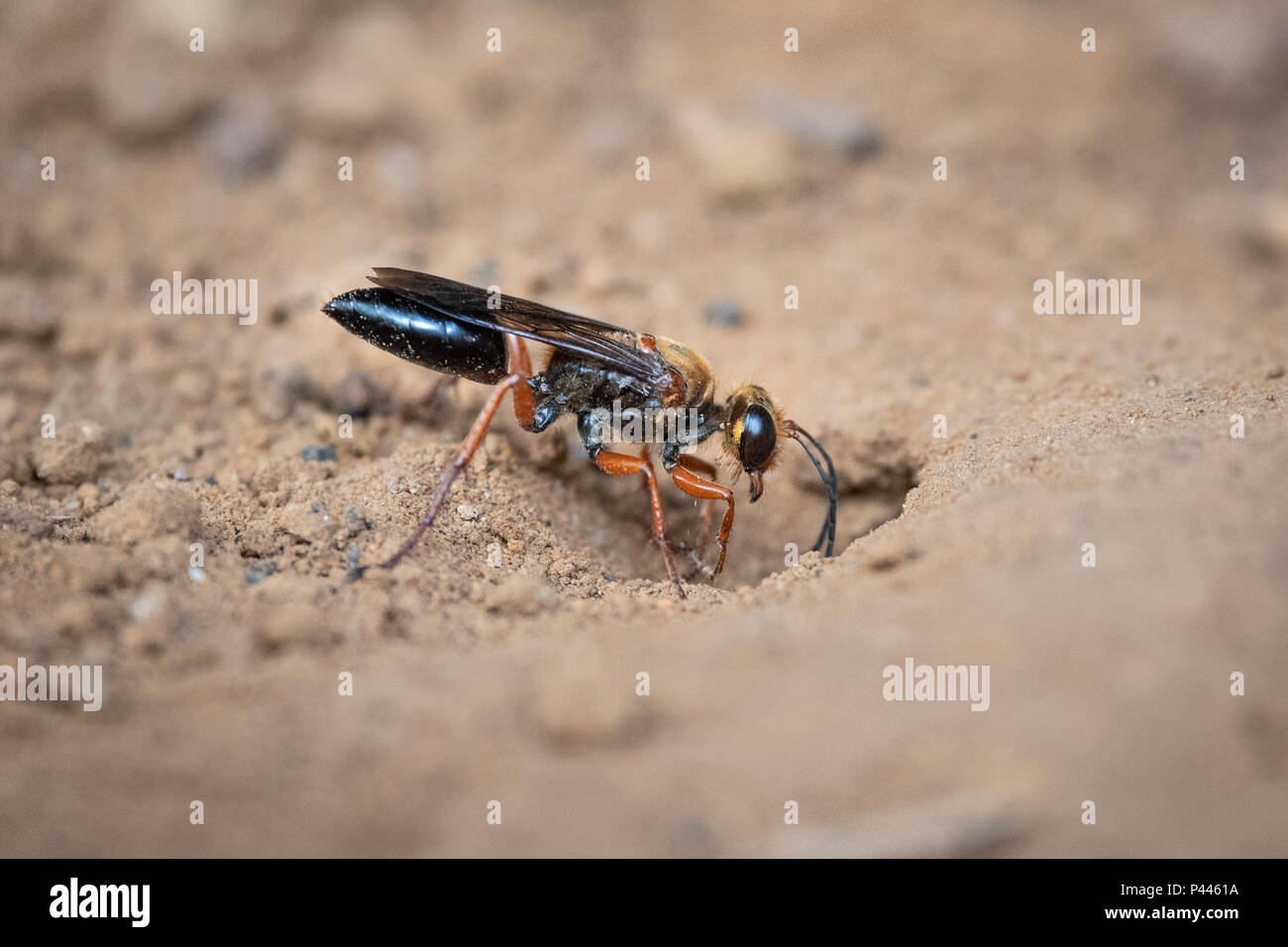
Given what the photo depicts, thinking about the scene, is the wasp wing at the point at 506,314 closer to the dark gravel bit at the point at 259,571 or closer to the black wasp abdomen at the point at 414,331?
the black wasp abdomen at the point at 414,331

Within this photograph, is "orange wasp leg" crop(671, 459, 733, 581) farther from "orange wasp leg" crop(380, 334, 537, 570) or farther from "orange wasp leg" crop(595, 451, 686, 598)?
"orange wasp leg" crop(380, 334, 537, 570)

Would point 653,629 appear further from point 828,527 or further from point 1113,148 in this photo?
point 1113,148

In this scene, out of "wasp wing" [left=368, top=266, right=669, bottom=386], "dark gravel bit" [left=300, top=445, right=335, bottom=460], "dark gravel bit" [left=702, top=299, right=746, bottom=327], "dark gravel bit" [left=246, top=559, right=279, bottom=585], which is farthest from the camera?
"dark gravel bit" [left=702, top=299, right=746, bottom=327]

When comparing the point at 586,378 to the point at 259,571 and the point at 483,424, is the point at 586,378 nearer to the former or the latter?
the point at 483,424

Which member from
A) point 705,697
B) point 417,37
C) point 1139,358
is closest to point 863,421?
point 1139,358

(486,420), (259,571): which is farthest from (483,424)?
(259,571)

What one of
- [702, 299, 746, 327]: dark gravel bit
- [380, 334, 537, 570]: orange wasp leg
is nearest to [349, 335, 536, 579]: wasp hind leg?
[380, 334, 537, 570]: orange wasp leg

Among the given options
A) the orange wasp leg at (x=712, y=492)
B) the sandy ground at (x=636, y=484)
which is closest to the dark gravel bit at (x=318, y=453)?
the sandy ground at (x=636, y=484)

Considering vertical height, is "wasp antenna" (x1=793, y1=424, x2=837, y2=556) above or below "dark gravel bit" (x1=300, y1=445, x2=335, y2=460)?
below

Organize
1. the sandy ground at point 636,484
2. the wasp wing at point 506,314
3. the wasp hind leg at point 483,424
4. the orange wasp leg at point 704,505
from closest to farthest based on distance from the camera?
the sandy ground at point 636,484, the wasp hind leg at point 483,424, the wasp wing at point 506,314, the orange wasp leg at point 704,505
